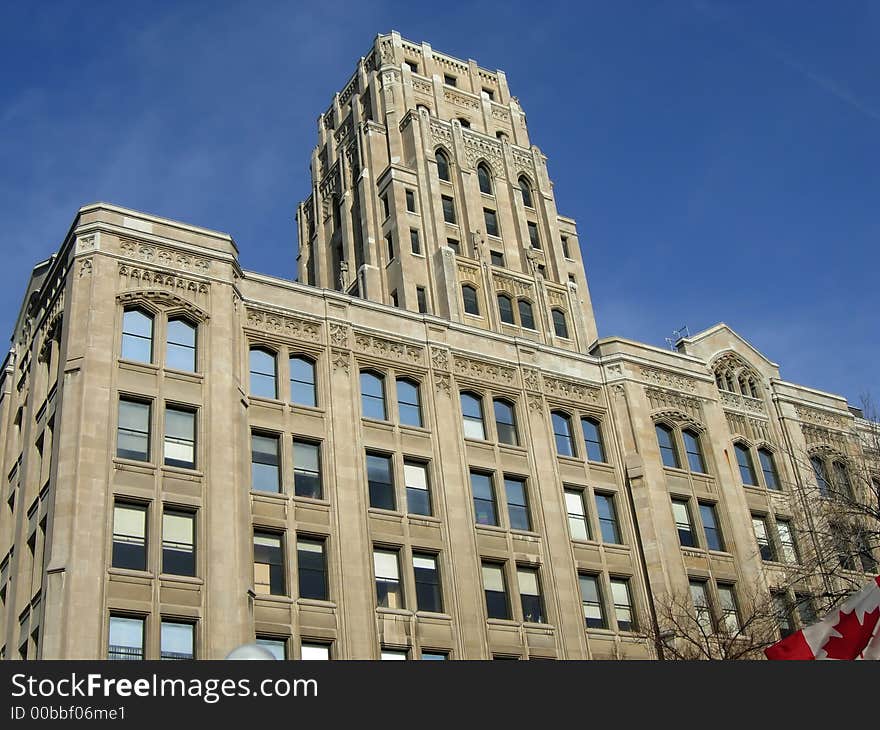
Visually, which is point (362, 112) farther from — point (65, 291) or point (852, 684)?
point (852, 684)

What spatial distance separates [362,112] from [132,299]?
32631mm

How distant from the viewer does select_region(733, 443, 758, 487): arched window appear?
47625 mm

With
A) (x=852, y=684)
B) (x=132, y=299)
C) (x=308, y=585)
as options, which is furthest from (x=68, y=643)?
(x=852, y=684)

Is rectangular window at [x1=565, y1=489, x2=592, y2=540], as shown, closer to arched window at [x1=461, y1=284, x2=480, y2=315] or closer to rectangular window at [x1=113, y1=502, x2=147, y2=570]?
arched window at [x1=461, y1=284, x2=480, y2=315]

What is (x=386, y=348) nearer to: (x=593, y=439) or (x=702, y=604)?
(x=593, y=439)

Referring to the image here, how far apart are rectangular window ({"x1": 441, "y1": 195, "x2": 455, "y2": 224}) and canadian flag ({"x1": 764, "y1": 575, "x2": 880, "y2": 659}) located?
121 feet

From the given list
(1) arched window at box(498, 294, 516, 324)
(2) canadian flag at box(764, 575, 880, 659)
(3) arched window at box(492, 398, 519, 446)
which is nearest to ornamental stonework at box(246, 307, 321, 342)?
(3) arched window at box(492, 398, 519, 446)

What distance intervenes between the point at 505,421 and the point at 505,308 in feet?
44.1

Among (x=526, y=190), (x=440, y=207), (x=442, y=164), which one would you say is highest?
(x=442, y=164)

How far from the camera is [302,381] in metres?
39.2

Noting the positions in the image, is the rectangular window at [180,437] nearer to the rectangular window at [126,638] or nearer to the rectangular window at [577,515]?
the rectangular window at [126,638]

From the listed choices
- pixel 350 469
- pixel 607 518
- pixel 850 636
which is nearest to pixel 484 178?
pixel 607 518

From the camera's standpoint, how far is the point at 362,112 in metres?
65.9

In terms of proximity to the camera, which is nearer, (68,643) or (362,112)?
(68,643)
